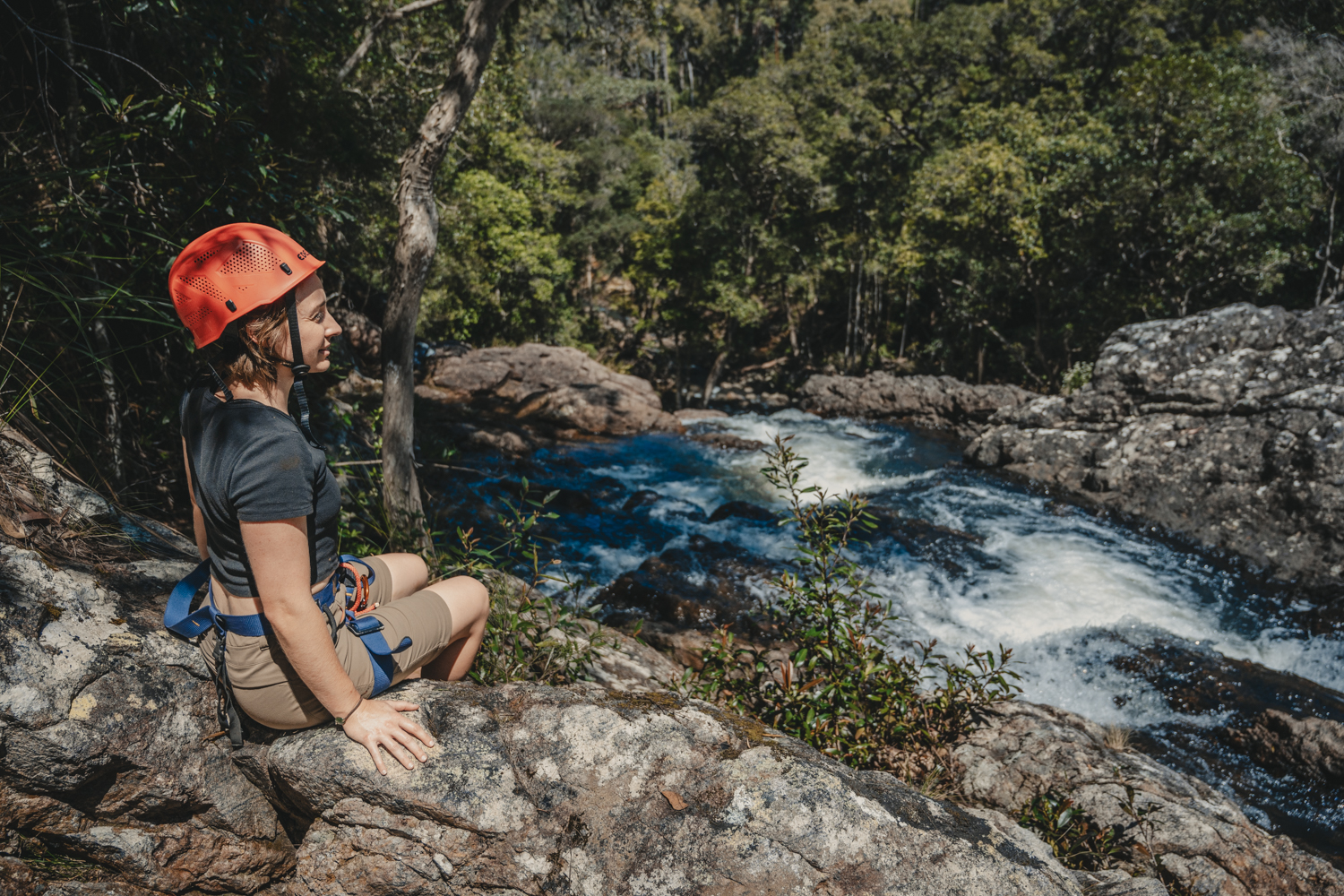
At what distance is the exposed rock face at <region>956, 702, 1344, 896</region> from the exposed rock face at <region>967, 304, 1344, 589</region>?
20.2ft

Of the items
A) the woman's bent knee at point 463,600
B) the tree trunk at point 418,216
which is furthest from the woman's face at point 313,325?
the tree trunk at point 418,216

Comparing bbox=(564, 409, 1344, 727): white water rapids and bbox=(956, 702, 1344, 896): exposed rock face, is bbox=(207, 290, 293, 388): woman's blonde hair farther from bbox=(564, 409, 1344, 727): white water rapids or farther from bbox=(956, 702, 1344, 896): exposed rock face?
bbox=(564, 409, 1344, 727): white water rapids

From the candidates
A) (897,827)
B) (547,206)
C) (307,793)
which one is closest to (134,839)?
(307,793)

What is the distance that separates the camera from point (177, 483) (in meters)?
4.10

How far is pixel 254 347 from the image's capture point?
1.73 metres

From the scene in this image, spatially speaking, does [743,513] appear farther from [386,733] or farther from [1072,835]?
[386,733]

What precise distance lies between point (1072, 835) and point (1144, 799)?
2.60 feet

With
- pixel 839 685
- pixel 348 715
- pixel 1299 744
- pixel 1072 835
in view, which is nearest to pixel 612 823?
pixel 348 715

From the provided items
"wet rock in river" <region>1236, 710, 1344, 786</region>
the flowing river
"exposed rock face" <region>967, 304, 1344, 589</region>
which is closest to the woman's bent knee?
the flowing river

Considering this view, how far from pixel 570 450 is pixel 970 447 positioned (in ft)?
26.5

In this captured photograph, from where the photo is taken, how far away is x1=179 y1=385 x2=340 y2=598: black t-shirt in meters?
1.60

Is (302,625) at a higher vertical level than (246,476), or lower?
lower

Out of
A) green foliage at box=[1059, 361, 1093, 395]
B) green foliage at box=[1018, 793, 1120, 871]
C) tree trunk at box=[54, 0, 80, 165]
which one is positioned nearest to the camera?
green foliage at box=[1018, 793, 1120, 871]

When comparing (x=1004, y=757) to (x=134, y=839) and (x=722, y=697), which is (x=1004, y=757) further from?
(x=134, y=839)
